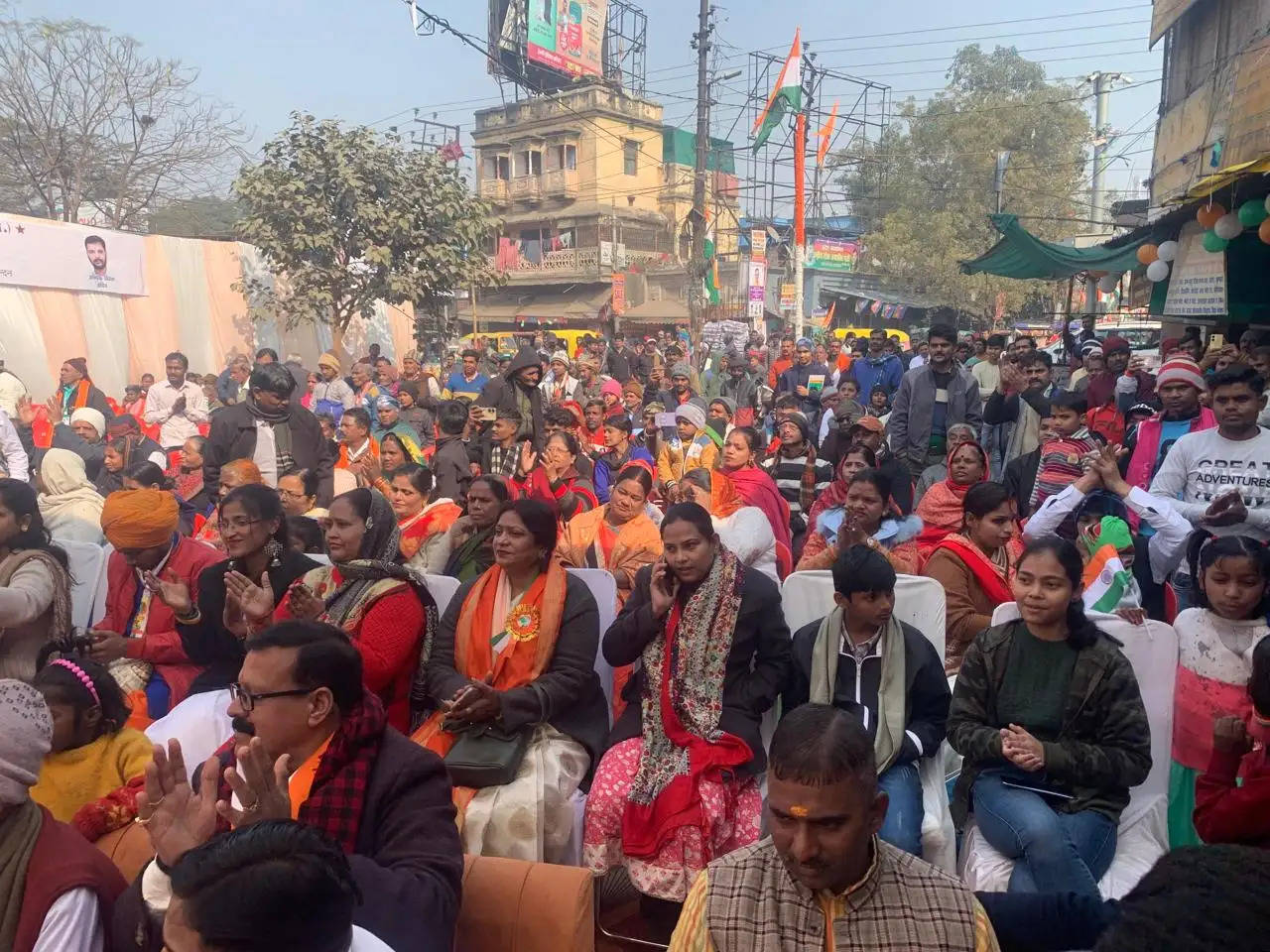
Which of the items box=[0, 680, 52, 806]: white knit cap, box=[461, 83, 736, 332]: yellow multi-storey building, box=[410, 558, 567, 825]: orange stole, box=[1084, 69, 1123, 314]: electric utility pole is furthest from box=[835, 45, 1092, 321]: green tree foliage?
box=[0, 680, 52, 806]: white knit cap

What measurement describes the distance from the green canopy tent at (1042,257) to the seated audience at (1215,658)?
7.71m

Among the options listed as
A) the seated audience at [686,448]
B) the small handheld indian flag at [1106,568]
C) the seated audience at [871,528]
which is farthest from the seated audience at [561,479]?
the small handheld indian flag at [1106,568]

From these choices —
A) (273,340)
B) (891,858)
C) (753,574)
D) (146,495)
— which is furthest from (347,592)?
(273,340)

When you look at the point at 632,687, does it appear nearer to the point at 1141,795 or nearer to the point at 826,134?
the point at 1141,795

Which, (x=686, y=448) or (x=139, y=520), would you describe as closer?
(x=139, y=520)

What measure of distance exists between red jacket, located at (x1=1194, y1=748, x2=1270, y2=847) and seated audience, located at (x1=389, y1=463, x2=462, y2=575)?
3.39 meters

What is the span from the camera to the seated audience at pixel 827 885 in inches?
69.4

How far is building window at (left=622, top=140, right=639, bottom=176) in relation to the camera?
3794 centimetres

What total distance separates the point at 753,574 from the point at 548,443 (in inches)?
109

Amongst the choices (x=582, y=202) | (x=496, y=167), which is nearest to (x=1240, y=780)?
(x=582, y=202)

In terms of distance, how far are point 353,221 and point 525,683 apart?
43.3 ft

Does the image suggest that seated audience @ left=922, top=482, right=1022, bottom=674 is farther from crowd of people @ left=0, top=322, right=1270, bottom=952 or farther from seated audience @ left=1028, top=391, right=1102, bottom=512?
seated audience @ left=1028, top=391, right=1102, bottom=512

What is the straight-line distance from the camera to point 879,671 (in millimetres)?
3182

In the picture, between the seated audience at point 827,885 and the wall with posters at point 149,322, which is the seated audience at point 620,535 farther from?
the wall with posters at point 149,322
